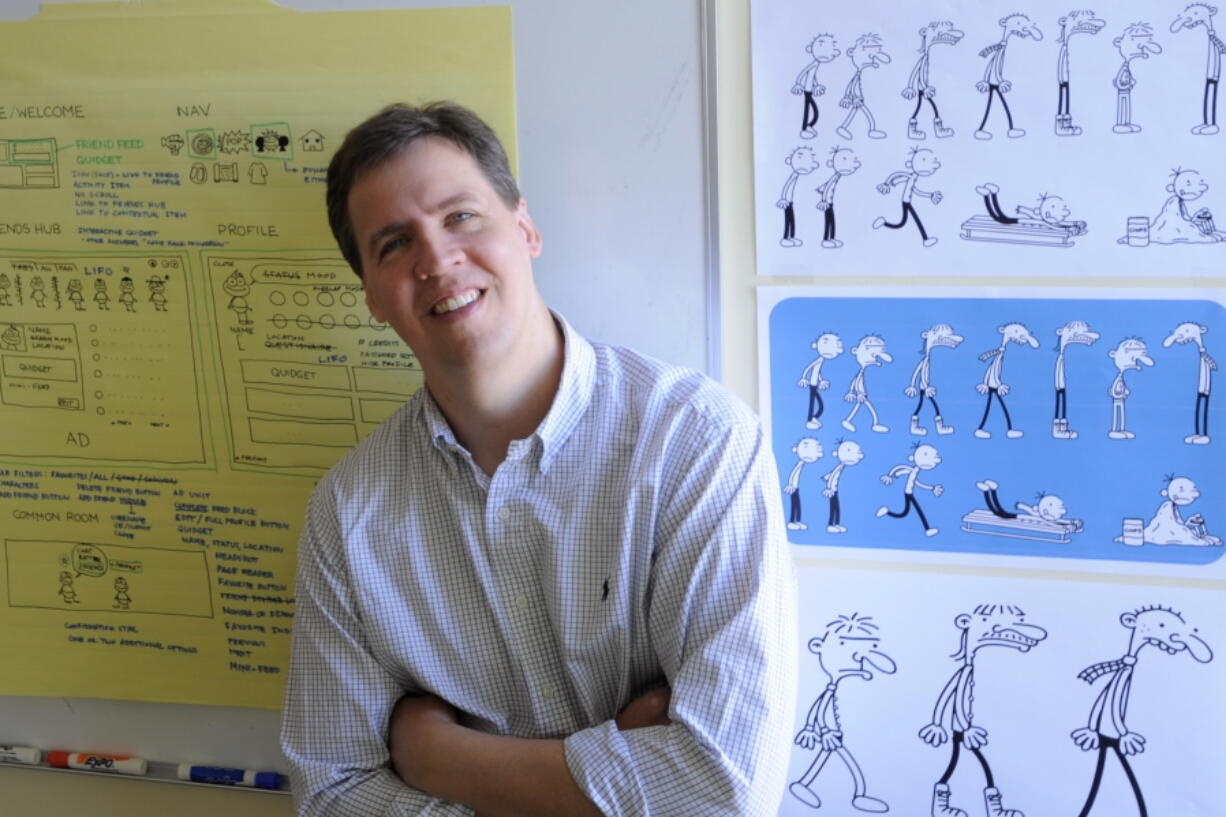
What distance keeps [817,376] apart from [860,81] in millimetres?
415

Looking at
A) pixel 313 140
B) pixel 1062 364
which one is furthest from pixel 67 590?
pixel 1062 364

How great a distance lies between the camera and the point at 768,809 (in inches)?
44.7

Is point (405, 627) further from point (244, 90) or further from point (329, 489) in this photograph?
point (244, 90)

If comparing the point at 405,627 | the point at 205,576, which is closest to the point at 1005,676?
the point at 405,627

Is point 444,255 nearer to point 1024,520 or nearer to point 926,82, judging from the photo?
point 926,82

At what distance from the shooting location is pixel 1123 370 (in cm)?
134

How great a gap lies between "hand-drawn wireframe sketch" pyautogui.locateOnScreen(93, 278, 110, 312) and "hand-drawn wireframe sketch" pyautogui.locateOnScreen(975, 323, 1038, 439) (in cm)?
142

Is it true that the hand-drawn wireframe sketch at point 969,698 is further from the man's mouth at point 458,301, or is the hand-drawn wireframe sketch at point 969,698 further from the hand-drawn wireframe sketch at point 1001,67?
the man's mouth at point 458,301

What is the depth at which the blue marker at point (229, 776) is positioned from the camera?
1.74 meters

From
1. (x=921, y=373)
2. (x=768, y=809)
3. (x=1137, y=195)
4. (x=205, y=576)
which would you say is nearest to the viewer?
(x=768, y=809)

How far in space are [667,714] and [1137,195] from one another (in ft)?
2.97

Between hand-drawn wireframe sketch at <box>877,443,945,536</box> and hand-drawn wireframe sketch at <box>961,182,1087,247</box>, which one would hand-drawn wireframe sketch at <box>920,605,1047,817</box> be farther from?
hand-drawn wireframe sketch at <box>961,182,1087,247</box>

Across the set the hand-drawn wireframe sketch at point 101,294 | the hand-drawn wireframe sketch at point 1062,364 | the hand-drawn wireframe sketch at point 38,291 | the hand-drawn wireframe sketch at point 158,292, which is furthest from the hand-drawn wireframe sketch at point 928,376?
the hand-drawn wireframe sketch at point 38,291

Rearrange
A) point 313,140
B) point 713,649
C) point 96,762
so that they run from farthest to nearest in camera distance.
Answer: point 96,762, point 313,140, point 713,649
